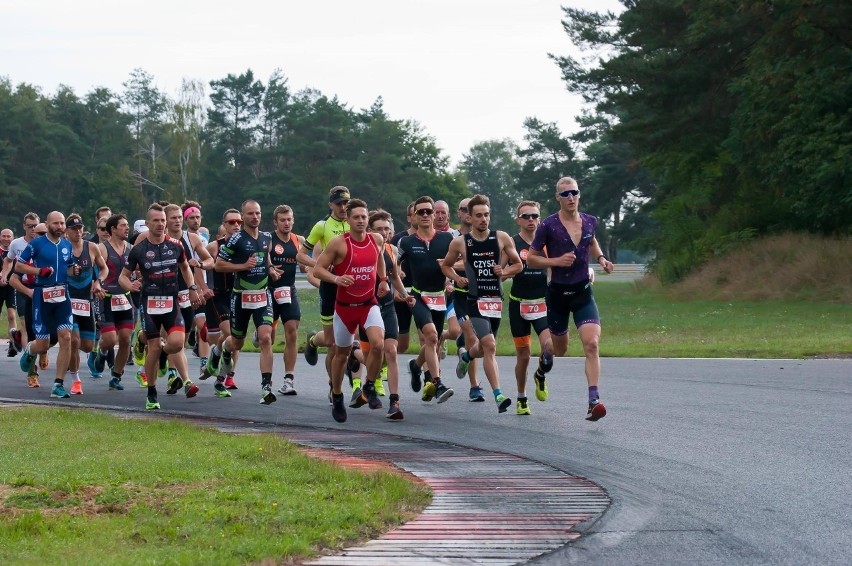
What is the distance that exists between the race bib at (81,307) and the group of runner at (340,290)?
0.02 meters

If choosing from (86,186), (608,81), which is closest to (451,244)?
(608,81)

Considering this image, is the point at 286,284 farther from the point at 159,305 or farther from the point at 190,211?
the point at 190,211

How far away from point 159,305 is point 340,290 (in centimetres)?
258

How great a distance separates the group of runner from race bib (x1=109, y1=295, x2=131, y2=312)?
21 millimetres

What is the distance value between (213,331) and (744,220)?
37270 mm

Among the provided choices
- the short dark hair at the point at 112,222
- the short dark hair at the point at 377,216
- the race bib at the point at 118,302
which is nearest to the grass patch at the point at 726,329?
the short dark hair at the point at 377,216

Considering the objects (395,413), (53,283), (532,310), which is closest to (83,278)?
(53,283)

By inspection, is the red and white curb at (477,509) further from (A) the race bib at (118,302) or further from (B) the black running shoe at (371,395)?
(A) the race bib at (118,302)

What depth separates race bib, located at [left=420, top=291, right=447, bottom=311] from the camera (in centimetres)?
1498

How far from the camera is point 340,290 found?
13.0 meters

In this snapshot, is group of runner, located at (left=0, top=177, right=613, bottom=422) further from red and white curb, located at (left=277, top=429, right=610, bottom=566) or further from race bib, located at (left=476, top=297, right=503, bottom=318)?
red and white curb, located at (left=277, top=429, right=610, bottom=566)

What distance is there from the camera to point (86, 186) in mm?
115625

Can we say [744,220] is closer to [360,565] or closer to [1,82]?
[360,565]

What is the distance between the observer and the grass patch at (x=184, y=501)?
688cm
